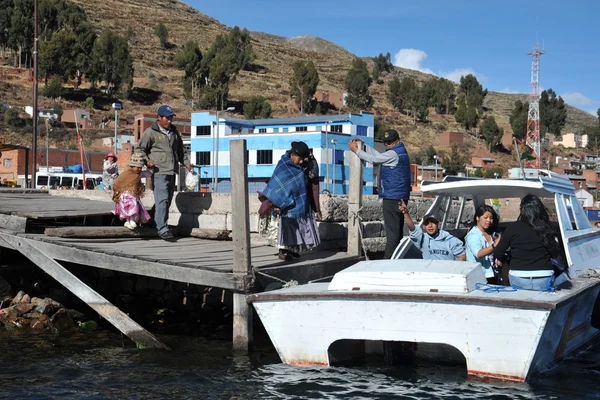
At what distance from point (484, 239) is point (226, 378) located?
3.36 meters

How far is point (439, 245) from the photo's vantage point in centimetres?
916

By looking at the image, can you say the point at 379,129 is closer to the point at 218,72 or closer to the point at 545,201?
the point at 218,72

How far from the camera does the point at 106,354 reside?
8.62 metres

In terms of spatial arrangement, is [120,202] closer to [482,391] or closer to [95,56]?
[482,391]

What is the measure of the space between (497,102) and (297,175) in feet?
583

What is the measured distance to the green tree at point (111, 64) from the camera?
9388cm

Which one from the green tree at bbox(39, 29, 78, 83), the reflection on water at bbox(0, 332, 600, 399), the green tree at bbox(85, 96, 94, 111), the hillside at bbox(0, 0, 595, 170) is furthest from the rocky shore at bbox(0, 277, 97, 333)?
the green tree at bbox(39, 29, 78, 83)

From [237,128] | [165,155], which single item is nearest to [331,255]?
[165,155]

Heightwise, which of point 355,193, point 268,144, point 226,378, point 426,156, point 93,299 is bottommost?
point 226,378

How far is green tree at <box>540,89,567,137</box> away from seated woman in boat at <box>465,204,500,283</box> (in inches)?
4611

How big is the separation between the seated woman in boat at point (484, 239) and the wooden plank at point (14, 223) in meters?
5.72

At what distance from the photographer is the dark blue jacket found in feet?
31.4

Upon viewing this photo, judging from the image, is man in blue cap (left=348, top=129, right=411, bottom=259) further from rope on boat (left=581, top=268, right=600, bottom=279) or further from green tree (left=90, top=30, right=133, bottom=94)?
green tree (left=90, top=30, right=133, bottom=94)

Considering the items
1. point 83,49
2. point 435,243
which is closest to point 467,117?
point 83,49
